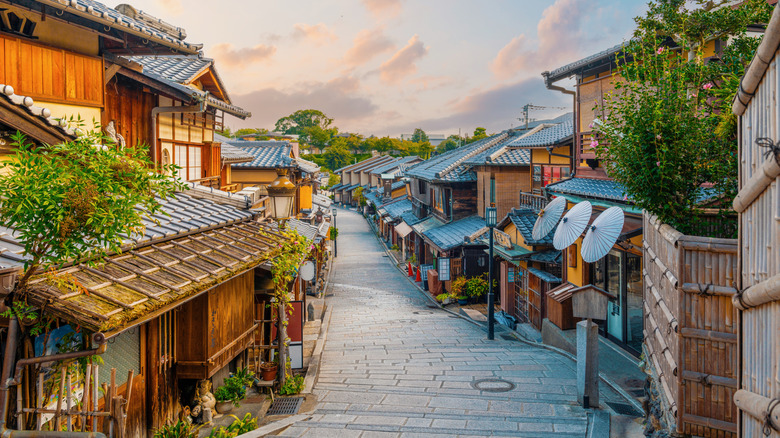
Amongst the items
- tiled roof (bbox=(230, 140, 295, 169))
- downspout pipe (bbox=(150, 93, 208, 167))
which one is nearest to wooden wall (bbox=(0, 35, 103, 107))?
downspout pipe (bbox=(150, 93, 208, 167))

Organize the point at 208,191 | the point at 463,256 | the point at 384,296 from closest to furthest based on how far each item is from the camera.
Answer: the point at 208,191 → the point at 463,256 → the point at 384,296

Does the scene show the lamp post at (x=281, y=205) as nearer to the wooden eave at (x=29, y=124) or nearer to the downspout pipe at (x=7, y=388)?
the wooden eave at (x=29, y=124)

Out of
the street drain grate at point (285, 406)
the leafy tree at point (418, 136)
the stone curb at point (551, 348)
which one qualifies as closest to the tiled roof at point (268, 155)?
the stone curb at point (551, 348)

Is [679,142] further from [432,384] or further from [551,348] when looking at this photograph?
[551,348]

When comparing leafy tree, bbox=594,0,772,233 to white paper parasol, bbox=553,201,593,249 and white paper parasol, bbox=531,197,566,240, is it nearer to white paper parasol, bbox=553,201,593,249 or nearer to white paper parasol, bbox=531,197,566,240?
white paper parasol, bbox=553,201,593,249

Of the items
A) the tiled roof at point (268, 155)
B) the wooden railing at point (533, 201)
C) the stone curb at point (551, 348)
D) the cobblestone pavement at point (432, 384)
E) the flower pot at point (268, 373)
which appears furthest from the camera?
the tiled roof at point (268, 155)

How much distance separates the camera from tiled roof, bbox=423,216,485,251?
95.1 ft

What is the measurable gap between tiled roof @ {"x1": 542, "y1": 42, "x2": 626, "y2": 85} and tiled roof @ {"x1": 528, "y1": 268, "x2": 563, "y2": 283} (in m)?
7.28

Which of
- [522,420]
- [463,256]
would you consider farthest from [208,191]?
[463,256]

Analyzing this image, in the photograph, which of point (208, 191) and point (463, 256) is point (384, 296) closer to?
point (463, 256)

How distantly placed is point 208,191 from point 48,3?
5.76m

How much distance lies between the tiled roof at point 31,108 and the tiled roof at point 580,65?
47.5ft

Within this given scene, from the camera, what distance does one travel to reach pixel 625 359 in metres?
14.4

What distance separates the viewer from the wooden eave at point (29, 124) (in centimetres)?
587
